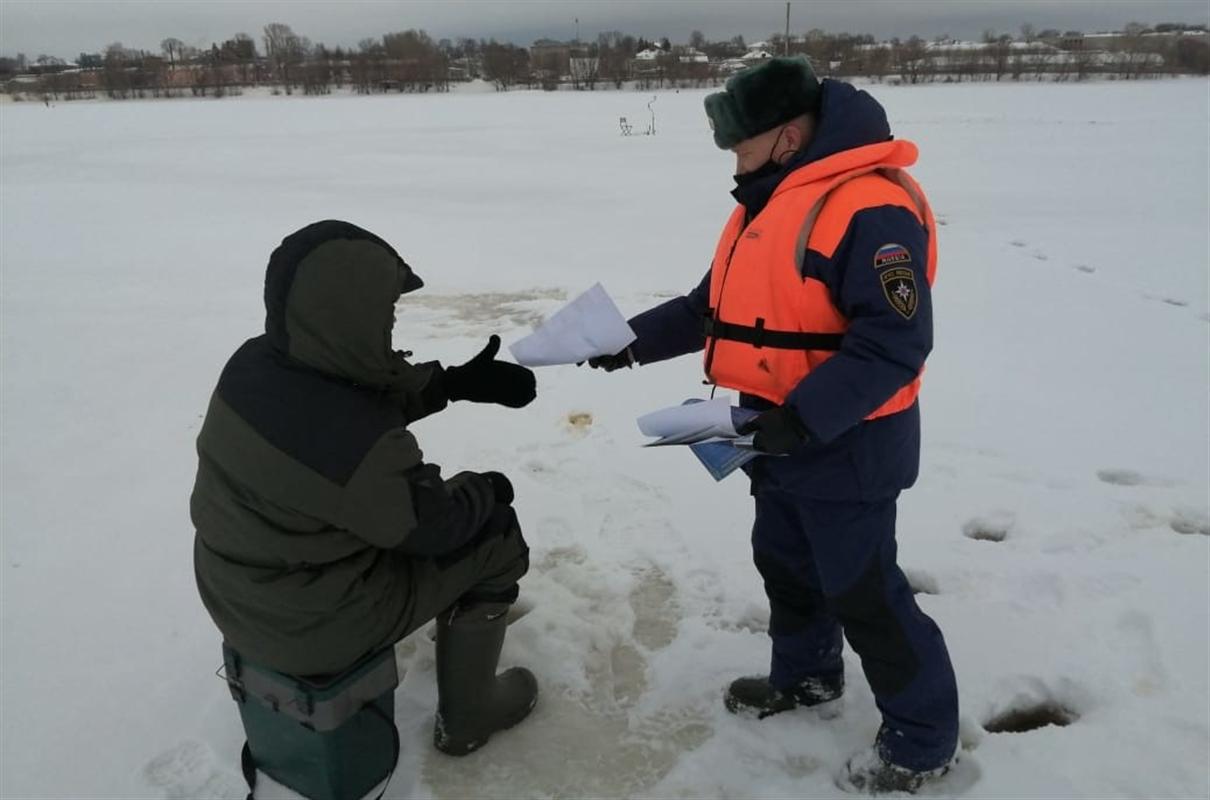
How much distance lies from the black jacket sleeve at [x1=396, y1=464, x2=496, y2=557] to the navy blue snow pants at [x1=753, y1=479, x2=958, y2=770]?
2.32ft

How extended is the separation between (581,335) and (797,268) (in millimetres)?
713

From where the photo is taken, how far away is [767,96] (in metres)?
1.72

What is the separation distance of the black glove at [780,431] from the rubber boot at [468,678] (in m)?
0.90

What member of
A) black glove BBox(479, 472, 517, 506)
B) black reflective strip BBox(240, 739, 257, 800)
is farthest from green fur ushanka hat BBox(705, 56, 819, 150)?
black reflective strip BBox(240, 739, 257, 800)

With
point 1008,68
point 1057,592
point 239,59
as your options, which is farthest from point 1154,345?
point 239,59

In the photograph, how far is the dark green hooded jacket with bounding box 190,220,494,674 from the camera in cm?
162

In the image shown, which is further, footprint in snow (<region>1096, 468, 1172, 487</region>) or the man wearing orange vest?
footprint in snow (<region>1096, 468, 1172, 487</region>)

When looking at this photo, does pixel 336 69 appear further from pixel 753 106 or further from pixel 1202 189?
pixel 753 106

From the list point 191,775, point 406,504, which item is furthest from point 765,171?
point 191,775

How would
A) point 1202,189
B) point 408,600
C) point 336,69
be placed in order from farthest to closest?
1. point 336,69
2. point 1202,189
3. point 408,600

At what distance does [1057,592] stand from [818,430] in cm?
171

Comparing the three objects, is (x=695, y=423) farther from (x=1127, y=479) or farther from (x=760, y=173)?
(x=1127, y=479)

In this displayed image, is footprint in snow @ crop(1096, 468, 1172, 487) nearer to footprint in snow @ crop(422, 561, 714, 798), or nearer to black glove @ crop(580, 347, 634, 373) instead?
footprint in snow @ crop(422, 561, 714, 798)

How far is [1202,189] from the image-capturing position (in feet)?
36.4
